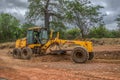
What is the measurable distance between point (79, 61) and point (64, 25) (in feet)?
84.4

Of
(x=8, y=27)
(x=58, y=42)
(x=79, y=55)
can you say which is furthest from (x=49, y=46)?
(x=8, y=27)

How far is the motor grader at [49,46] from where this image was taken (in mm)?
→ 20636

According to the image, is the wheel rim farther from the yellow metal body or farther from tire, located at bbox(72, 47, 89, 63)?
the yellow metal body

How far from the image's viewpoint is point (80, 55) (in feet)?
67.4

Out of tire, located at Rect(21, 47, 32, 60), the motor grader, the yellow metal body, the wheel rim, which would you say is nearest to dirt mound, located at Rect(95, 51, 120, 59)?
the motor grader

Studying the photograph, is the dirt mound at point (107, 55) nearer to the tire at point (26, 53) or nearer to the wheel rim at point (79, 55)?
the wheel rim at point (79, 55)

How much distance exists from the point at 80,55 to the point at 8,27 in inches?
2111

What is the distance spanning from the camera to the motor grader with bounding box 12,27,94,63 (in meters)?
20.6

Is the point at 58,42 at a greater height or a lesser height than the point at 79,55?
greater

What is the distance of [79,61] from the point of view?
20.3 metres

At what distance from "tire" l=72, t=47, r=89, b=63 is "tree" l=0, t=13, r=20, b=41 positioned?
156 feet

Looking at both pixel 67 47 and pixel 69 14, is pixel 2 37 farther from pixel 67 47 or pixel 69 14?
pixel 67 47

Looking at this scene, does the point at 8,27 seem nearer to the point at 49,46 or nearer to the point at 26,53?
the point at 26,53

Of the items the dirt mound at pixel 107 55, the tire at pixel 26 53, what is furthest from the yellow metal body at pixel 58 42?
the dirt mound at pixel 107 55
